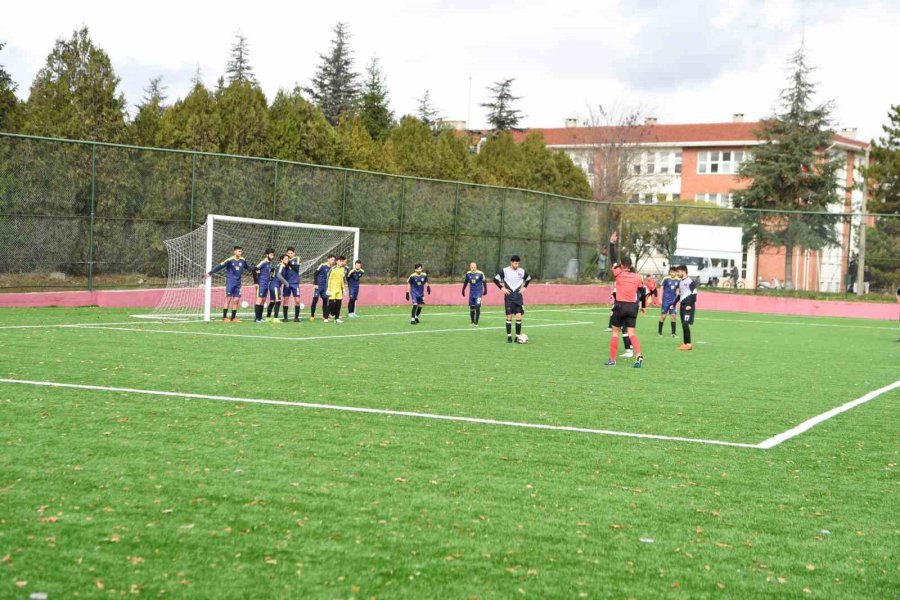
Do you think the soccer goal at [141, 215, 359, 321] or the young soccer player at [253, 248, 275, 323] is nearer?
the young soccer player at [253, 248, 275, 323]

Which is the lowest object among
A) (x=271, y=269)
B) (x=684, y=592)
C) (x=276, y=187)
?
(x=684, y=592)

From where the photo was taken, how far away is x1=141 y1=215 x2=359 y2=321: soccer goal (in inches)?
955

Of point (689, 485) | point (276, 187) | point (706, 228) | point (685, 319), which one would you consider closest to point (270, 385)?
point (689, 485)

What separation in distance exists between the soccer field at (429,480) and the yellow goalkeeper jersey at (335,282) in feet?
29.5

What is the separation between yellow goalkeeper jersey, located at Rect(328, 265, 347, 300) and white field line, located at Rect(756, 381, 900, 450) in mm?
12955

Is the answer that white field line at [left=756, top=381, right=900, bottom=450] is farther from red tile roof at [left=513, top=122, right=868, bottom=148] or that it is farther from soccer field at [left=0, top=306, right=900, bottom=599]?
red tile roof at [left=513, top=122, right=868, bottom=148]

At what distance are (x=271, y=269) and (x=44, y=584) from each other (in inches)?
737

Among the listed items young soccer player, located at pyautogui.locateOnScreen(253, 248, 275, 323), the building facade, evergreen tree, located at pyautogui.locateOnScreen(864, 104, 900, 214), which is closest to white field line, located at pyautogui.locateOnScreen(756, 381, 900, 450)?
young soccer player, located at pyautogui.locateOnScreen(253, 248, 275, 323)

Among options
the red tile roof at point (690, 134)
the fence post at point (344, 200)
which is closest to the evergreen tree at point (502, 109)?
the red tile roof at point (690, 134)

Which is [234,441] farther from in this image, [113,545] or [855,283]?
[855,283]

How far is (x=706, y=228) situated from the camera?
4303 cm

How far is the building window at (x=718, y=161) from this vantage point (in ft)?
251

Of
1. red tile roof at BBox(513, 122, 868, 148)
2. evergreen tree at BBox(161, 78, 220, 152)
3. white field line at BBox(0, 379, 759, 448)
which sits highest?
red tile roof at BBox(513, 122, 868, 148)

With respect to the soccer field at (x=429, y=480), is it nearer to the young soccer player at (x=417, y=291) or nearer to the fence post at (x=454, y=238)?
the young soccer player at (x=417, y=291)
